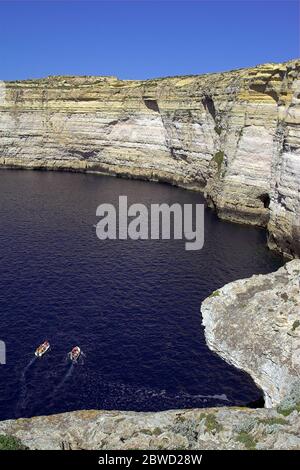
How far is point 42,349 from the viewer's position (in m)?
39.8

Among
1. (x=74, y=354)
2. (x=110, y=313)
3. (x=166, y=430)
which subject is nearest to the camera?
(x=166, y=430)

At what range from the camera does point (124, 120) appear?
117938 millimetres

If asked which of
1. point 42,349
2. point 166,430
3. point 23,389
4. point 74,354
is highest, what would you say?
point 42,349

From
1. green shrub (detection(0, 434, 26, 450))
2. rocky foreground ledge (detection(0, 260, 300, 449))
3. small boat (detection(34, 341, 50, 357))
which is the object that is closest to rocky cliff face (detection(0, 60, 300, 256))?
rocky foreground ledge (detection(0, 260, 300, 449))

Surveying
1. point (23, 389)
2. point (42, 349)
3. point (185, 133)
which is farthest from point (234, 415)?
point (185, 133)

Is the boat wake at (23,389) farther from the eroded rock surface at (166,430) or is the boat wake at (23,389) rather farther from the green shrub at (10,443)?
the green shrub at (10,443)

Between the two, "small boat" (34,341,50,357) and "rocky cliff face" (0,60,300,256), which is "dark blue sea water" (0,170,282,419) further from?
"rocky cliff face" (0,60,300,256)

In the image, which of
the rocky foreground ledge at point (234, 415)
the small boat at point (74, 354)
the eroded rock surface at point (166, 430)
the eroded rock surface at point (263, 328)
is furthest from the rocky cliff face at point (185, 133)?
the eroded rock surface at point (166, 430)

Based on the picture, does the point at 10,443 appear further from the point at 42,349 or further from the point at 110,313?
the point at 110,313

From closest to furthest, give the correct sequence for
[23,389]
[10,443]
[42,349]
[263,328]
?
[10,443] → [263,328] → [23,389] → [42,349]

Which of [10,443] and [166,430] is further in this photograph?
[166,430]

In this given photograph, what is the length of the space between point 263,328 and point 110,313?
74.0ft

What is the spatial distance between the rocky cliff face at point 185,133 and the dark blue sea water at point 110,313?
6.84 m

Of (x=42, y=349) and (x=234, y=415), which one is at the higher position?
(x=42, y=349)
